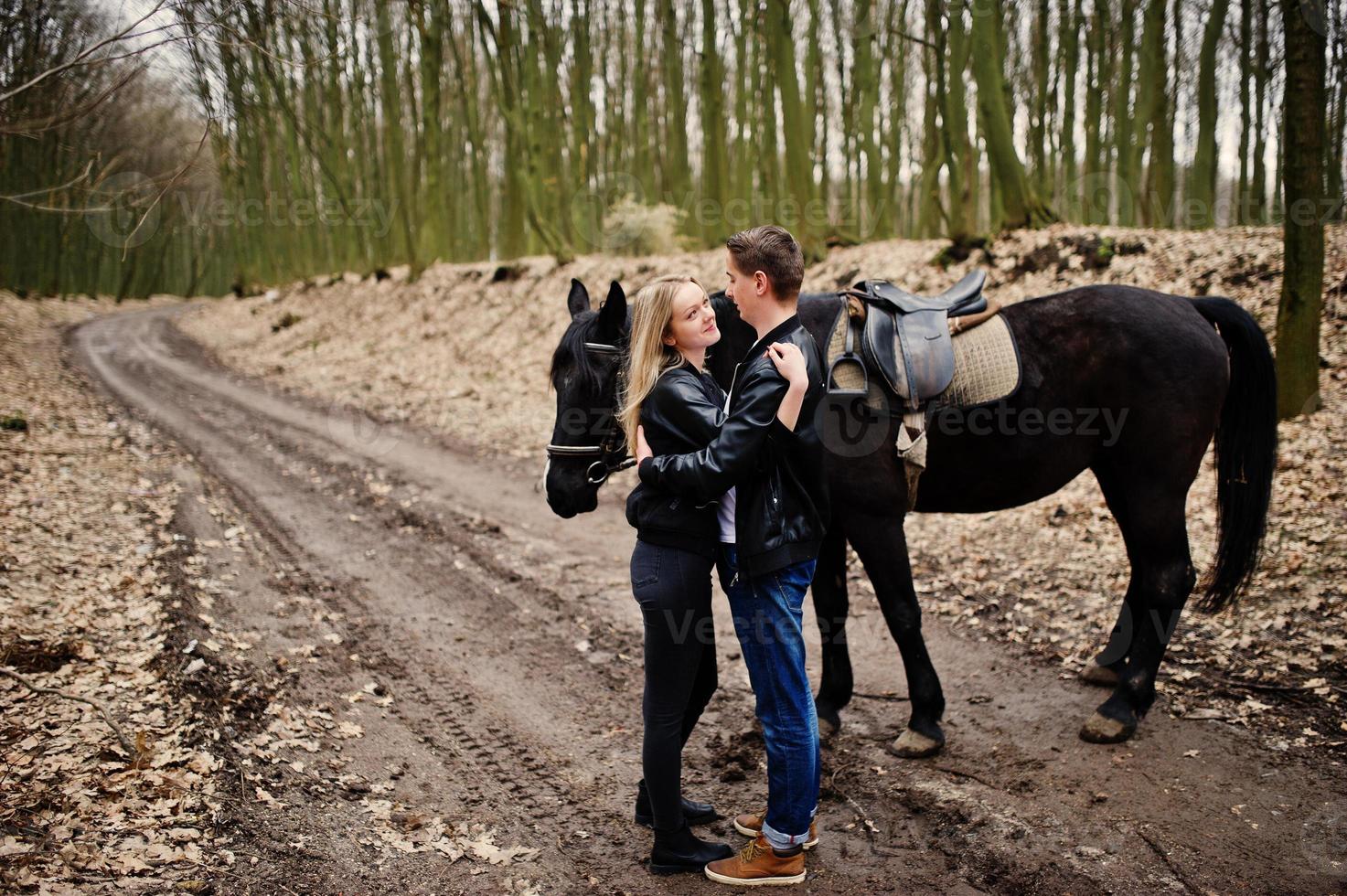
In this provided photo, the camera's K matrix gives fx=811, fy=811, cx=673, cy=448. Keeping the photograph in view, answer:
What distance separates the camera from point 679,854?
294 cm

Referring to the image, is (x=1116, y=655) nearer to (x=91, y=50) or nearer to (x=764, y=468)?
(x=764, y=468)

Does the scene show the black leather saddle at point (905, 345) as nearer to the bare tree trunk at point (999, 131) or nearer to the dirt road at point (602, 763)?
the dirt road at point (602, 763)

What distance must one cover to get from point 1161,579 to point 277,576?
19.1 ft

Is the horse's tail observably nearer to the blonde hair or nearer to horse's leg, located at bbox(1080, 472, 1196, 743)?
horse's leg, located at bbox(1080, 472, 1196, 743)

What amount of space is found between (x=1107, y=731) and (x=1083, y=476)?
3.73 metres

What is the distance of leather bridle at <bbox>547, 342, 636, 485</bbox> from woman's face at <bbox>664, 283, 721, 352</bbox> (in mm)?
316

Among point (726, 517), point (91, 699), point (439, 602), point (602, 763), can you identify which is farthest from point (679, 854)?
point (439, 602)

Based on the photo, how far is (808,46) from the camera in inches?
664

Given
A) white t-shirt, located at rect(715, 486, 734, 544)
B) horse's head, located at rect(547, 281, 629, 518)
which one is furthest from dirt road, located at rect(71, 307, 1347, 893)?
horse's head, located at rect(547, 281, 629, 518)

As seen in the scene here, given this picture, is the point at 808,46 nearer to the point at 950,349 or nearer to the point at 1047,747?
the point at 950,349

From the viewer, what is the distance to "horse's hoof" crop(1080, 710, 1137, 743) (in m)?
3.81
